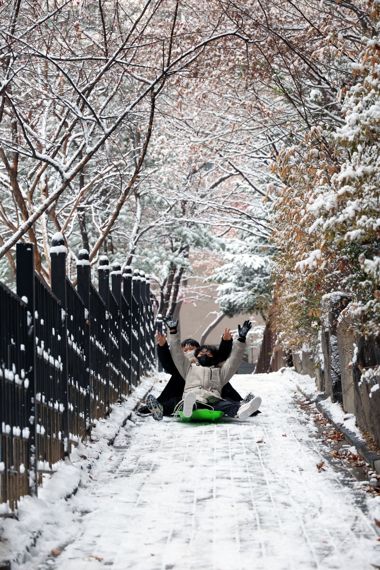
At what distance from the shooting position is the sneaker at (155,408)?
14634mm

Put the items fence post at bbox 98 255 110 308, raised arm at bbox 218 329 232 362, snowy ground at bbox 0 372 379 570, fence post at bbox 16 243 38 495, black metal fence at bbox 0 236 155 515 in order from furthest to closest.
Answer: raised arm at bbox 218 329 232 362, fence post at bbox 98 255 110 308, fence post at bbox 16 243 38 495, black metal fence at bbox 0 236 155 515, snowy ground at bbox 0 372 379 570

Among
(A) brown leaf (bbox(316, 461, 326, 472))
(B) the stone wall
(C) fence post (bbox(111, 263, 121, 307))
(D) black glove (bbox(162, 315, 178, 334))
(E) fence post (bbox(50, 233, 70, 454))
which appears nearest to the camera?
(E) fence post (bbox(50, 233, 70, 454))

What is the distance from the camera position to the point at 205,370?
1526cm

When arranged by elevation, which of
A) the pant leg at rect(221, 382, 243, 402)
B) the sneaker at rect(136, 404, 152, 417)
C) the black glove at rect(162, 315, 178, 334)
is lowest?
the sneaker at rect(136, 404, 152, 417)

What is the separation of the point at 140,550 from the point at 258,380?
16.6m

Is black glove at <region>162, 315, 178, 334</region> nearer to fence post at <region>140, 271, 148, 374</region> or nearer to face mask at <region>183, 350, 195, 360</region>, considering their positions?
face mask at <region>183, 350, 195, 360</region>

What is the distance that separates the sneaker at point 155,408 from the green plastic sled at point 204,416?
0.34m

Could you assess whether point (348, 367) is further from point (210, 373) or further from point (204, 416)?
point (210, 373)

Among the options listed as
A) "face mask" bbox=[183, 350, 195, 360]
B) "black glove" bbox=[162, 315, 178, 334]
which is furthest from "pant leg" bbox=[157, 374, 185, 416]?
"black glove" bbox=[162, 315, 178, 334]

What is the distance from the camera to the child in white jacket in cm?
1458

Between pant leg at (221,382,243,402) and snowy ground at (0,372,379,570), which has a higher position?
pant leg at (221,382,243,402)

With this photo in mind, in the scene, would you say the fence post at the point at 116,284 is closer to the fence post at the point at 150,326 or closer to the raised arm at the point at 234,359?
the raised arm at the point at 234,359

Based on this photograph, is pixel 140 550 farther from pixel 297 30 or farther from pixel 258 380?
pixel 258 380

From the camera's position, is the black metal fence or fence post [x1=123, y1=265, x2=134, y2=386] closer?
the black metal fence
